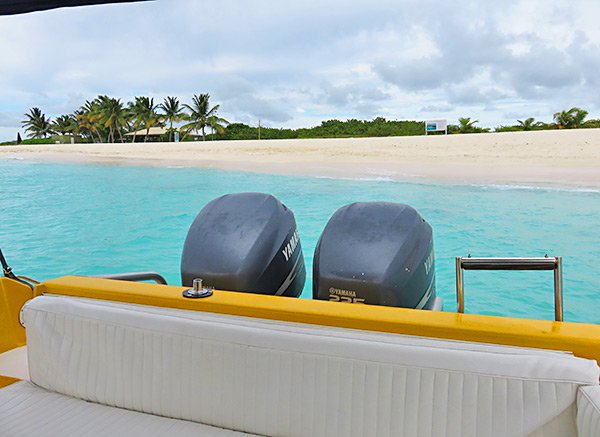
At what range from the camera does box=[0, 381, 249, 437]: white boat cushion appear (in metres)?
0.97

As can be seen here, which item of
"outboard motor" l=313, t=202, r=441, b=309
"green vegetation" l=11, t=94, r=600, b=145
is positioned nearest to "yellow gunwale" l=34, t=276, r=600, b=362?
"outboard motor" l=313, t=202, r=441, b=309

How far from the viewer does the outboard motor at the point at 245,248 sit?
4.72 ft

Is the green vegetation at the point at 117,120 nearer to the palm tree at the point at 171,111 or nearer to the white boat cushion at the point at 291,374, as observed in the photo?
the palm tree at the point at 171,111

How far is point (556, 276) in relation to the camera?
967 mm

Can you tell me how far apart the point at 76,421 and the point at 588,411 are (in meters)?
0.94

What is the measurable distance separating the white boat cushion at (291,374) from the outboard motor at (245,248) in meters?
0.37

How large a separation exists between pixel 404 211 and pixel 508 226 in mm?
4559

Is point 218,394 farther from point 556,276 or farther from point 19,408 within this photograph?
point 556,276

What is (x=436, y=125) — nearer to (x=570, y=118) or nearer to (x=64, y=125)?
(x=570, y=118)

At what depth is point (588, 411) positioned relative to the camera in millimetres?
718

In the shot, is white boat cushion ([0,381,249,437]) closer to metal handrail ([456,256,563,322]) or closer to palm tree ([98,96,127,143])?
metal handrail ([456,256,563,322])

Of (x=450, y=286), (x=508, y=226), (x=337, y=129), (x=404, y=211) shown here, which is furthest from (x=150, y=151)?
(x=404, y=211)

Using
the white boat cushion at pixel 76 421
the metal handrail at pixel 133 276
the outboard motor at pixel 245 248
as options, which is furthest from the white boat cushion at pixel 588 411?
the metal handrail at pixel 133 276

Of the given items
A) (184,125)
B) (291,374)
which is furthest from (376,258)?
(184,125)
